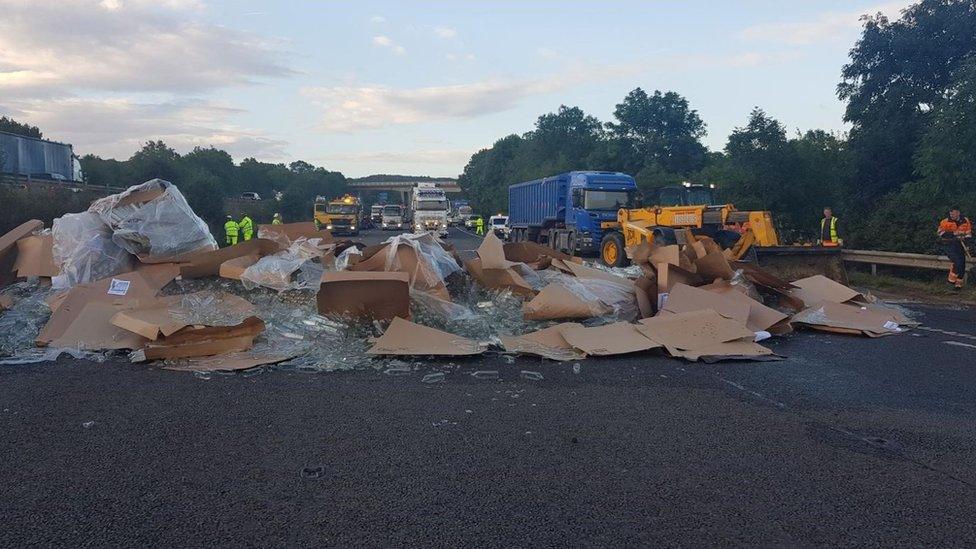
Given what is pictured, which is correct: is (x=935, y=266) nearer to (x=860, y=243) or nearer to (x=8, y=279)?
(x=860, y=243)

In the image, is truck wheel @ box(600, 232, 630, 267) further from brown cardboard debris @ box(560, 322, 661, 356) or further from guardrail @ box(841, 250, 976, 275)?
brown cardboard debris @ box(560, 322, 661, 356)

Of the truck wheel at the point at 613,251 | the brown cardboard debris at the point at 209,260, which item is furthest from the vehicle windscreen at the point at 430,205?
the brown cardboard debris at the point at 209,260

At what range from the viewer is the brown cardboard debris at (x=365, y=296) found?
8586 mm

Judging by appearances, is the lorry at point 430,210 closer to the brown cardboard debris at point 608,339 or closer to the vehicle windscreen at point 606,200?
the vehicle windscreen at point 606,200

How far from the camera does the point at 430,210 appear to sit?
45719mm

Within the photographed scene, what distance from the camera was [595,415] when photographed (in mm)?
5840

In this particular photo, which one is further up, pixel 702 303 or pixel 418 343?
pixel 702 303

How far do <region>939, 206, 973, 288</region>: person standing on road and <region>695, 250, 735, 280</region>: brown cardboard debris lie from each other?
703 cm

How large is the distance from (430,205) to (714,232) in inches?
1161

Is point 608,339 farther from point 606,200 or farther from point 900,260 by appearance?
point 606,200

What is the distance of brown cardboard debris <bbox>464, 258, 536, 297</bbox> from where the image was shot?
10328 millimetres

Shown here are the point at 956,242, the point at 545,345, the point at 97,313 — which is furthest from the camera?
the point at 956,242

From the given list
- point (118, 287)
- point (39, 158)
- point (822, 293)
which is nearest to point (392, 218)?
point (39, 158)

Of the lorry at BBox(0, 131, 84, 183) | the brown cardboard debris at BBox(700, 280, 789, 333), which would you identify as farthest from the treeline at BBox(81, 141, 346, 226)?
the brown cardboard debris at BBox(700, 280, 789, 333)
